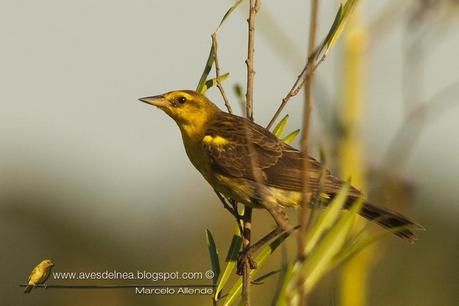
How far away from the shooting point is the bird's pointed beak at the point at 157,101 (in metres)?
6.47

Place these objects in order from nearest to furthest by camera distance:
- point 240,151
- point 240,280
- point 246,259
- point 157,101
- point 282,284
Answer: point 282,284 < point 246,259 < point 240,280 < point 240,151 < point 157,101

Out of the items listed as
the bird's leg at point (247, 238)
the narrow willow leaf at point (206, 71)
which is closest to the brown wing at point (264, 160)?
the bird's leg at point (247, 238)

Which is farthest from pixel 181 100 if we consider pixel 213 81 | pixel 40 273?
pixel 40 273

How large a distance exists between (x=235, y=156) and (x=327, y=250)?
11.1ft

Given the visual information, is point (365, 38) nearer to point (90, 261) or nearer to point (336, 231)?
point (336, 231)

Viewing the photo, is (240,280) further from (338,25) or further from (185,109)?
(185,109)

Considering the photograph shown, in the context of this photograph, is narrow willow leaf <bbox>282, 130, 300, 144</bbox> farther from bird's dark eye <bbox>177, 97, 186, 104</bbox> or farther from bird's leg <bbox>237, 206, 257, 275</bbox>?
bird's dark eye <bbox>177, 97, 186, 104</bbox>

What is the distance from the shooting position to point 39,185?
22875mm

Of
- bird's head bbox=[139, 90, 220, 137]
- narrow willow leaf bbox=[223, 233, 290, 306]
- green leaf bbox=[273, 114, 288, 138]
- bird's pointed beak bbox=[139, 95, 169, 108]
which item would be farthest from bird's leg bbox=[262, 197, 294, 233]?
bird's pointed beak bbox=[139, 95, 169, 108]

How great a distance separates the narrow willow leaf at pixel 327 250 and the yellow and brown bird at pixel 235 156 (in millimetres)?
2484

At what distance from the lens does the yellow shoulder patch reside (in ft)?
21.0

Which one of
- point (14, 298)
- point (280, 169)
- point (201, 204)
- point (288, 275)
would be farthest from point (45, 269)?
point (201, 204)

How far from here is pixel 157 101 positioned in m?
6.59

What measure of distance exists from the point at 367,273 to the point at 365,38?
829 millimetres
